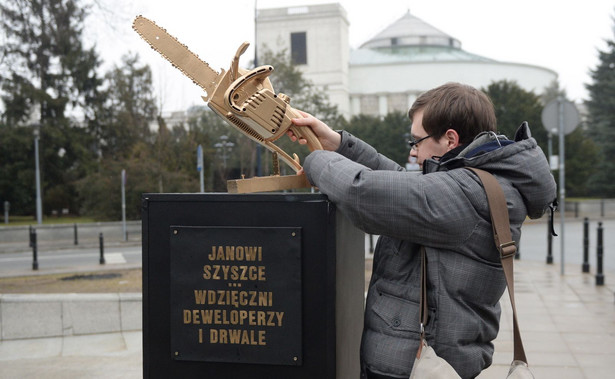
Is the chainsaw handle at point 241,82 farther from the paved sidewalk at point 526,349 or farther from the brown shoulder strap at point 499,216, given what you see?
the paved sidewalk at point 526,349

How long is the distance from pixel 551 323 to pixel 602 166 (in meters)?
41.7

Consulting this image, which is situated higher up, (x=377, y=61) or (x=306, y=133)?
(x=377, y=61)

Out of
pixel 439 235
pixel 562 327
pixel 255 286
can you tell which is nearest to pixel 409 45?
pixel 562 327

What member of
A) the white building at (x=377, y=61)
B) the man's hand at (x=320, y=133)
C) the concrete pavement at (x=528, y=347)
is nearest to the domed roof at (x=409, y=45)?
the white building at (x=377, y=61)

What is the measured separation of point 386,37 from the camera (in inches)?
3314

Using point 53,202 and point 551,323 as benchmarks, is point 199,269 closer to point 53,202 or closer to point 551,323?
point 551,323

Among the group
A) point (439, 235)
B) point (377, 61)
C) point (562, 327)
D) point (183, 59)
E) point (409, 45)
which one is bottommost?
point (562, 327)

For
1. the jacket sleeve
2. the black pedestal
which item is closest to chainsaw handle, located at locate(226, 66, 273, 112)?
the black pedestal

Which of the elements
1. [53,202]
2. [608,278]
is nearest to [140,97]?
[53,202]

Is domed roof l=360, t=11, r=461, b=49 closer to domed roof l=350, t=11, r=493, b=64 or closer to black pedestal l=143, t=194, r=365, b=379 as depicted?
domed roof l=350, t=11, r=493, b=64

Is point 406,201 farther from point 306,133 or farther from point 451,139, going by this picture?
point 306,133

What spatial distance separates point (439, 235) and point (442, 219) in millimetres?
53

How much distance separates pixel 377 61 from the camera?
247ft

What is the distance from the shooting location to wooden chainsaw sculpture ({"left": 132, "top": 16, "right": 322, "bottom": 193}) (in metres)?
2.17
